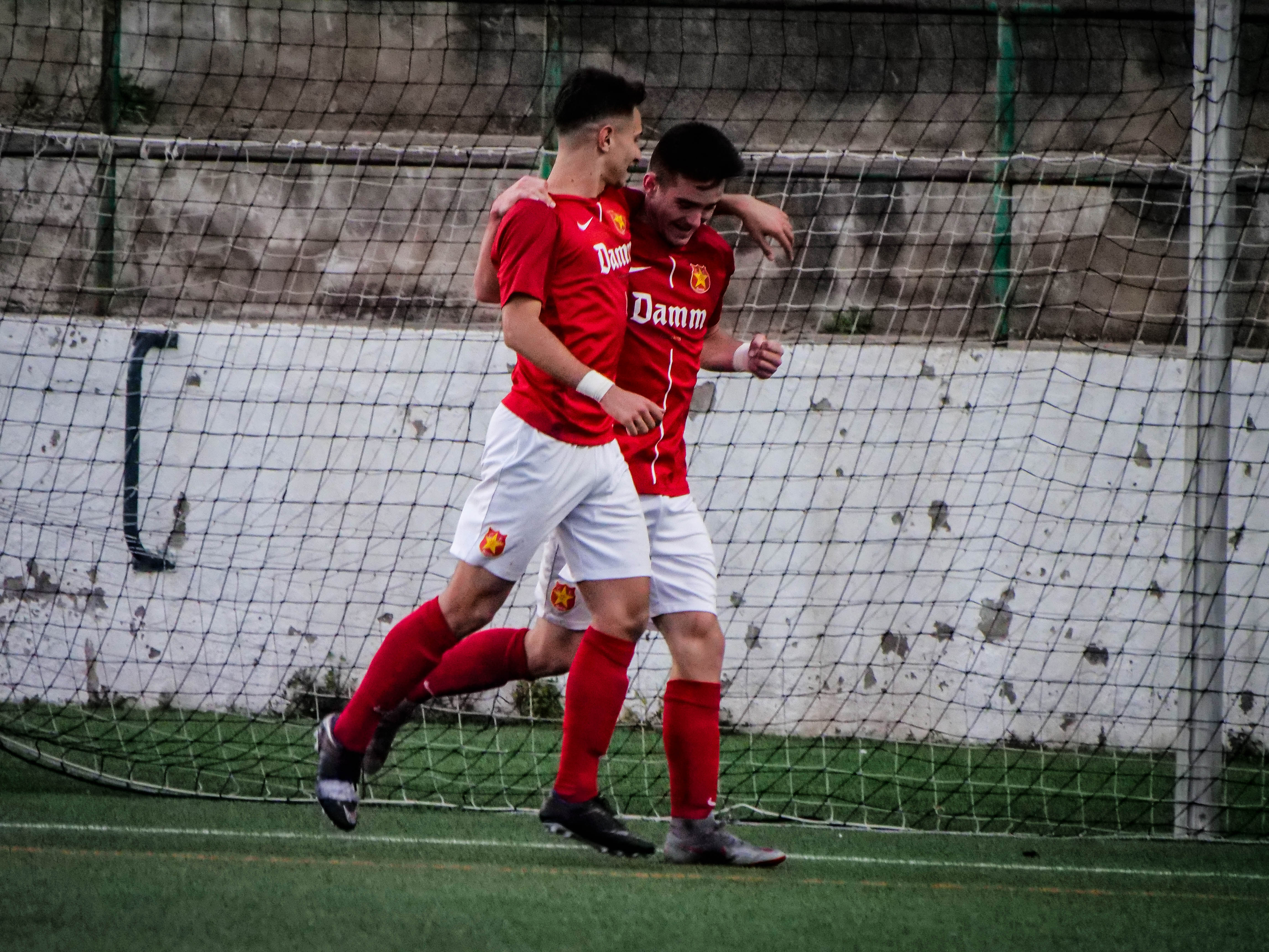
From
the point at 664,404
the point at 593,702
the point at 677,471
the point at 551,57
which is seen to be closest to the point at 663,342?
the point at 664,404

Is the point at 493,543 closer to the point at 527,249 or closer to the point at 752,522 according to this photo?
the point at 527,249

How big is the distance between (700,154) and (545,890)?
5.10 feet

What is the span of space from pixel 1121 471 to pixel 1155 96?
179 cm

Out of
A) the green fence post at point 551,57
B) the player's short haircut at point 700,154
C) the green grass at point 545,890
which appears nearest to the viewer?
the green grass at point 545,890

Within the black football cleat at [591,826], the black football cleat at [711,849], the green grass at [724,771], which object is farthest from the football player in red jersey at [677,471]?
the green grass at [724,771]

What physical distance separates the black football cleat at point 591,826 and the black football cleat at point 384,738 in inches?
20.0

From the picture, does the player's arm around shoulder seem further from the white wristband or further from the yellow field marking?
the yellow field marking

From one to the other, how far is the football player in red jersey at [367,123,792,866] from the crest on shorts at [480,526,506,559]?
19cm

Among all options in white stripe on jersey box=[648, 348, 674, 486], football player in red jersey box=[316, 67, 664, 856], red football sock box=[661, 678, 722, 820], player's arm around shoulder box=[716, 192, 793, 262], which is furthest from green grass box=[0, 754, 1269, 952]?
player's arm around shoulder box=[716, 192, 793, 262]

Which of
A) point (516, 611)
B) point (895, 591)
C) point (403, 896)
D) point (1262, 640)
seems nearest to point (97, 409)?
point (516, 611)

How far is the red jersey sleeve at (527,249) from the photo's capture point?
2.82 m

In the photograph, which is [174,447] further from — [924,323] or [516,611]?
[924,323]

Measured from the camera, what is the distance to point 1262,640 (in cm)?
507

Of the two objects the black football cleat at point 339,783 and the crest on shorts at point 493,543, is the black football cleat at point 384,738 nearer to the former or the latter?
the black football cleat at point 339,783
